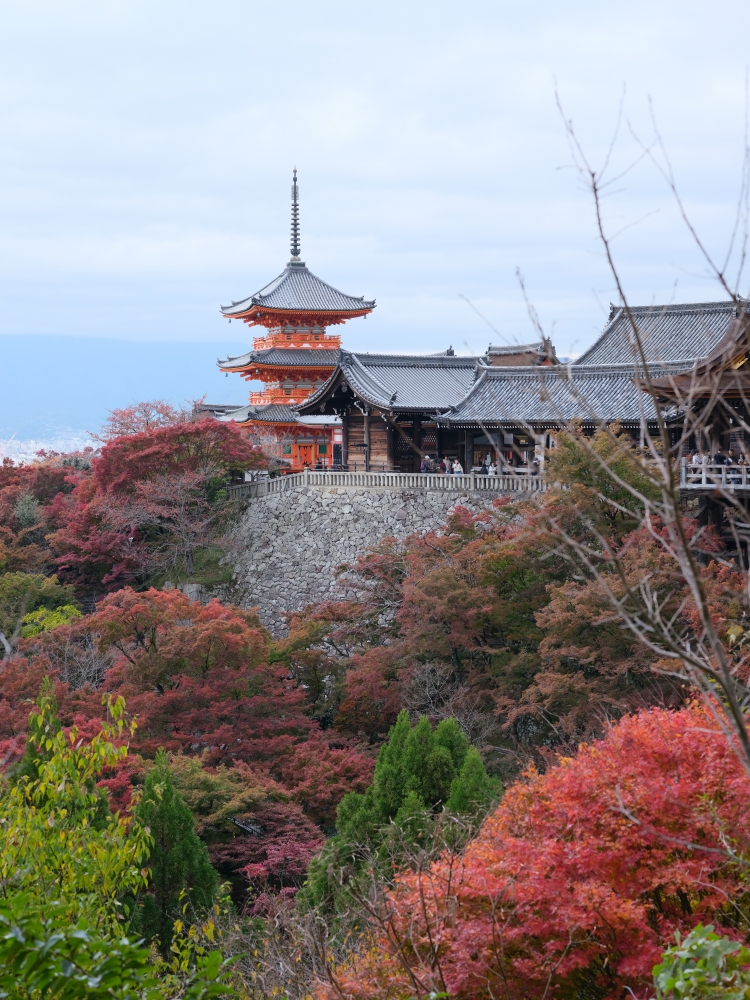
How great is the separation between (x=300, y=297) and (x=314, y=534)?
14.3 m

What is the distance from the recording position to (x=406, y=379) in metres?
29.8

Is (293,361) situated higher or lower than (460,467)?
higher

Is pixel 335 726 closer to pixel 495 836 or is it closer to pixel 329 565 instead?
pixel 329 565

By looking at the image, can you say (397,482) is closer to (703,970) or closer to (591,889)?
(591,889)

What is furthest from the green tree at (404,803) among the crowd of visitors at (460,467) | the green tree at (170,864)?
the crowd of visitors at (460,467)

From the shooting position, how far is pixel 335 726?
20797 mm

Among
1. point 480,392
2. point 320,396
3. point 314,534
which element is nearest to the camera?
point 480,392

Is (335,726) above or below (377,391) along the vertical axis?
below

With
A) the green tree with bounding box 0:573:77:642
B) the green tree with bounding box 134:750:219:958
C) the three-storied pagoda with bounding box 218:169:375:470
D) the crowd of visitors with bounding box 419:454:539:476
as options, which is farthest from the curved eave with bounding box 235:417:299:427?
the green tree with bounding box 134:750:219:958

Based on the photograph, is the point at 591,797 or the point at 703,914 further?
the point at 591,797

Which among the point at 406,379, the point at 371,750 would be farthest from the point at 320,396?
the point at 371,750

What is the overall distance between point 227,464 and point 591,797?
71.2 feet

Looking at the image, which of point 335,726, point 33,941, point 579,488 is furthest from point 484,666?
point 33,941

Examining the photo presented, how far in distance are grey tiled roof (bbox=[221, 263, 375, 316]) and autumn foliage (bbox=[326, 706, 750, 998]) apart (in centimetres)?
3049
